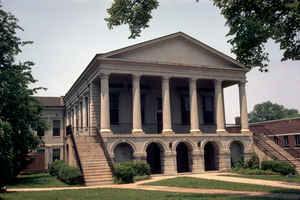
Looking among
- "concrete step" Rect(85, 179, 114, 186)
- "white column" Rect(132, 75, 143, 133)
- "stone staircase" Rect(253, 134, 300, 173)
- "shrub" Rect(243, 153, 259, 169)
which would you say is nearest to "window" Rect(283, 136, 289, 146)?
"stone staircase" Rect(253, 134, 300, 173)

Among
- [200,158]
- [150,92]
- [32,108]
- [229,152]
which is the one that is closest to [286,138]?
[229,152]

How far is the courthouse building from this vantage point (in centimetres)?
2891

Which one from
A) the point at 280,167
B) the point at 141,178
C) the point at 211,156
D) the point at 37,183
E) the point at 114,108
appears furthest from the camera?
the point at 211,156

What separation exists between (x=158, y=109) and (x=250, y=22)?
22.4m

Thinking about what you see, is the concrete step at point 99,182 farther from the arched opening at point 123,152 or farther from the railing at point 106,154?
the arched opening at point 123,152

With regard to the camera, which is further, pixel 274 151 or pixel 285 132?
pixel 285 132

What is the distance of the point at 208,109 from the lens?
125ft

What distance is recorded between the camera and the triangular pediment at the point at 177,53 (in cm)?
3077

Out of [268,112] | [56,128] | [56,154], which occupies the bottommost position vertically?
[56,154]

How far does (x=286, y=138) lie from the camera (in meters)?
40.7

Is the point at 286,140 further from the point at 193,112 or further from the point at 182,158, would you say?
the point at 193,112

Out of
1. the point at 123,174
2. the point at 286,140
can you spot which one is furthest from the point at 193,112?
the point at 286,140

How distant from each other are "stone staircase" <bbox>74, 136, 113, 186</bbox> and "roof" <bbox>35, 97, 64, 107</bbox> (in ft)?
73.6

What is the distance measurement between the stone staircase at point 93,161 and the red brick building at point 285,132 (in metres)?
19.0
